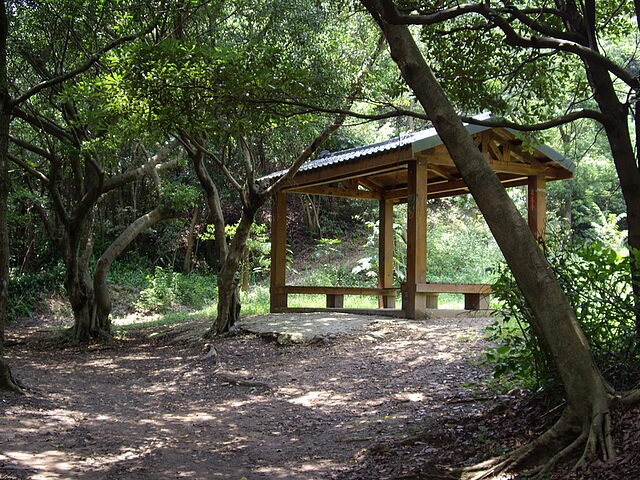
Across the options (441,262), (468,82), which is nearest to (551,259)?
(468,82)

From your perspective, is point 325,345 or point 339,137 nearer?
point 325,345

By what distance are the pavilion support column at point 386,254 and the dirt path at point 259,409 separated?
377 cm

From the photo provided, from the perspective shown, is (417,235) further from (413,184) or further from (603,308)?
(603,308)

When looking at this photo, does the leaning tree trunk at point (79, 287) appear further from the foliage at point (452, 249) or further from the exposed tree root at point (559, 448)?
the exposed tree root at point (559, 448)

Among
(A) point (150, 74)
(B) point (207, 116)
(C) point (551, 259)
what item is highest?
(A) point (150, 74)

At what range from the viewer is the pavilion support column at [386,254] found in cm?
1478

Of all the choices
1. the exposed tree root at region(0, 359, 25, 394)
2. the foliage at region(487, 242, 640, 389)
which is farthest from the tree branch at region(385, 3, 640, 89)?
the exposed tree root at region(0, 359, 25, 394)

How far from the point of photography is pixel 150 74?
26.9 feet

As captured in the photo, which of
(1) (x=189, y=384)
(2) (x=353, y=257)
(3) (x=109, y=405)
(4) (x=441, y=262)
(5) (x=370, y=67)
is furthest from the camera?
(2) (x=353, y=257)

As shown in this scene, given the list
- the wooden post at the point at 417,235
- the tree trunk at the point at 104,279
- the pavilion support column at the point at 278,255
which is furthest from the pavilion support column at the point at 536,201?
the tree trunk at the point at 104,279

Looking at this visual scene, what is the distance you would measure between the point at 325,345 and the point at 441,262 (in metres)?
11.2

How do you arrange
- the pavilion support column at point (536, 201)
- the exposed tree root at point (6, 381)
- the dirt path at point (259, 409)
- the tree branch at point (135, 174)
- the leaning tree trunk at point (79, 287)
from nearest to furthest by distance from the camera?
the dirt path at point (259, 409)
the exposed tree root at point (6, 381)
the pavilion support column at point (536, 201)
the leaning tree trunk at point (79, 287)
the tree branch at point (135, 174)

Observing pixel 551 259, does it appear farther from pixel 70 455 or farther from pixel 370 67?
pixel 370 67

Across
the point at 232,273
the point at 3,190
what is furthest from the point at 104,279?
the point at 3,190
